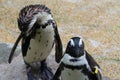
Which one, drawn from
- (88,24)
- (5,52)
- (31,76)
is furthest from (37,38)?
(88,24)

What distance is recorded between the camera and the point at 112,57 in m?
3.99

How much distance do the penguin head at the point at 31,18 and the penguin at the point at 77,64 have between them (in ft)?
0.90

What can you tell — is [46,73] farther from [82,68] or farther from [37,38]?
[82,68]

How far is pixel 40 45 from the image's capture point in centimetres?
272

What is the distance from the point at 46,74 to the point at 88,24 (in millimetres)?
1947

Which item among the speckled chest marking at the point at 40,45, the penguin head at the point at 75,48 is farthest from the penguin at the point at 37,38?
the penguin head at the point at 75,48

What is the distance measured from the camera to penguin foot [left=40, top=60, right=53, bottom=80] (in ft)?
9.72

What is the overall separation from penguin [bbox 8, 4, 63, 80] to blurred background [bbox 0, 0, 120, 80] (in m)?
0.89

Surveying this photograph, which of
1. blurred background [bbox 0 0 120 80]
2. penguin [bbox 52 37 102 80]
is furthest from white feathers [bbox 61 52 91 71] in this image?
blurred background [bbox 0 0 120 80]

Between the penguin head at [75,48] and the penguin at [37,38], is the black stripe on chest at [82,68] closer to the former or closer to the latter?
the penguin head at [75,48]

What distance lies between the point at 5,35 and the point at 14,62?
4.32 feet

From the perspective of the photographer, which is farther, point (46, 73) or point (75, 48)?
point (46, 73)

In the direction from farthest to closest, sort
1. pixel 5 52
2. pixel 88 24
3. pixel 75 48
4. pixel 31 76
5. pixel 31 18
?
pixel 88 24, pixel 5 52, pixel 31 76, pixel 31 18, pixel 75 48

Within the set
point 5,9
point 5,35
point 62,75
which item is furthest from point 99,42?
point 62,75
